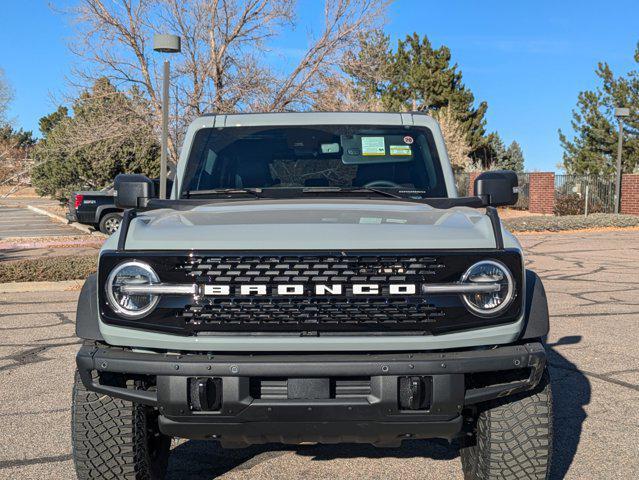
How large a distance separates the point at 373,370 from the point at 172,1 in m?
19.5

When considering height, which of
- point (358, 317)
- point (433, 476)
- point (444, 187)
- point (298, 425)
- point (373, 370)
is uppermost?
point (444, 187)

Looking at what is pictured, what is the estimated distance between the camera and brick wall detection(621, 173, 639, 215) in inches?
1181

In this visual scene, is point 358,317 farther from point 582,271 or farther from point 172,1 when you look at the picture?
point 172,1

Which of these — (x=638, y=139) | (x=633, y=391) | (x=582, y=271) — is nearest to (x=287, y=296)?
(x=633, y=391)

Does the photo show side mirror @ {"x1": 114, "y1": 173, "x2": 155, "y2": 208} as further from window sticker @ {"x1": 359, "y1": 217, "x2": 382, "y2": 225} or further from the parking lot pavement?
the parking lot pavement

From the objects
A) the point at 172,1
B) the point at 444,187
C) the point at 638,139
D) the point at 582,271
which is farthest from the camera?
the point at 638,139

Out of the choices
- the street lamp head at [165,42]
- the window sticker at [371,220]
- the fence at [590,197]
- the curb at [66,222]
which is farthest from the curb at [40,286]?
the fence at [590,197]

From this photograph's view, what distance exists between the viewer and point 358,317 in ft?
10.2

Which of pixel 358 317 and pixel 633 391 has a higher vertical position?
pixel 358 317

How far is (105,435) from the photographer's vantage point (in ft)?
10.9

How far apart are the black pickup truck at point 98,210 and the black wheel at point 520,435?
19.6 metres

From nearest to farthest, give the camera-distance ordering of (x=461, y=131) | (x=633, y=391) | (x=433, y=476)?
(x=433, y=476), (x=633, y=391), (x=461, y=131)

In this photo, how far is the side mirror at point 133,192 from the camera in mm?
4285

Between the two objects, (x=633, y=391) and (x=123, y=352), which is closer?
(x=123, y=352)
